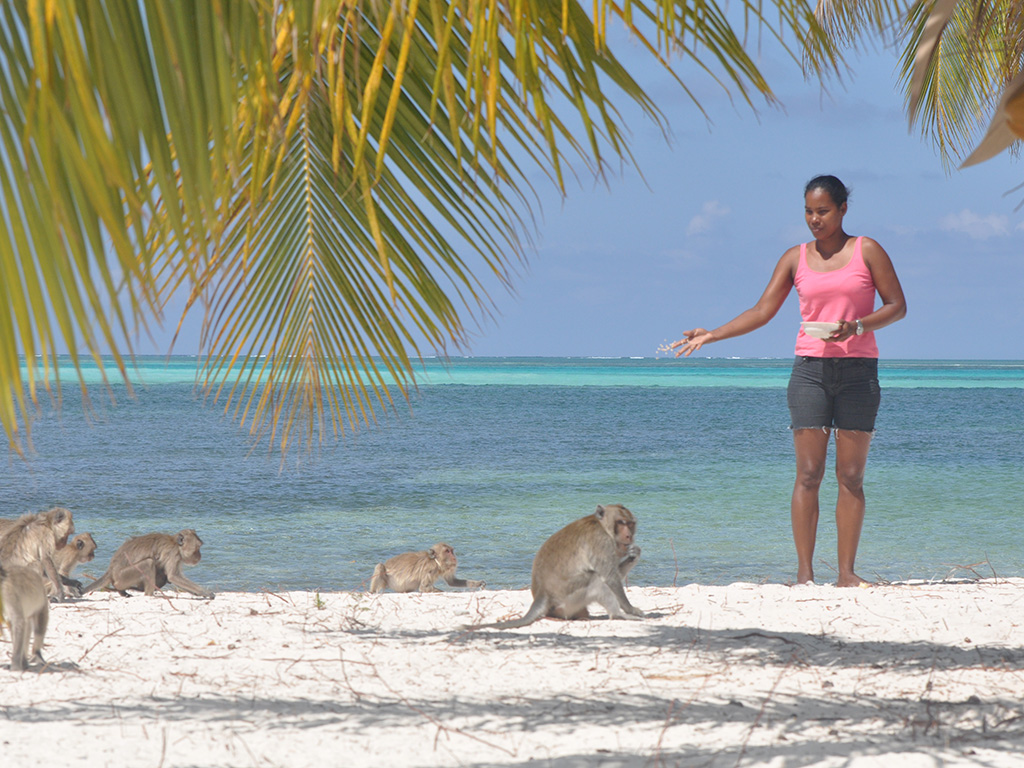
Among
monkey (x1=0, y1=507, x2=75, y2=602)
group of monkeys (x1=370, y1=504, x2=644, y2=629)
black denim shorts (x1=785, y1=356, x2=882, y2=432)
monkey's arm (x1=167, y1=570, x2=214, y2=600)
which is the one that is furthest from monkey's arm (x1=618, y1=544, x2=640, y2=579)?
monkey (x1=0, y1=507, x2=75, y2=602)

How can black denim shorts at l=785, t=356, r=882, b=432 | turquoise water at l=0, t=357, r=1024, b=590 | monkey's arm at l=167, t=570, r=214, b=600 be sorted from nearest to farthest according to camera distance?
black denim shorts at l=785, t=356, r=882, b=432 < monkey's arm at l=167, t=570, r=214, b=600 < turquoise water at l=0, t=357, r=1024, b=590

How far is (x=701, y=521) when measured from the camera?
12.0 m

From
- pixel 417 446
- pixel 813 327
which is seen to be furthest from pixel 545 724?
pixel 417 446

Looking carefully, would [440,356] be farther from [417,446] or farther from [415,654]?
[417,446]

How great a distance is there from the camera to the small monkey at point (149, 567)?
213 inches

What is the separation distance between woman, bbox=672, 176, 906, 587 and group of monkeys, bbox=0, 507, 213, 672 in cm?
323

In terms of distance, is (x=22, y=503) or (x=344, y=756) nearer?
(x=344, y=756)

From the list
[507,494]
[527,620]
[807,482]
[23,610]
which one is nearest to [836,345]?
[807,482]

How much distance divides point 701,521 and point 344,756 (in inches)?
386

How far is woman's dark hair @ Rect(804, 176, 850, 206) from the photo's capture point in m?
4.79

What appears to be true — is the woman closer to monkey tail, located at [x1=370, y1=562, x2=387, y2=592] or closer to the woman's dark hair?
the woman's dark hair

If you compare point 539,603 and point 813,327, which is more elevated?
point 813,327

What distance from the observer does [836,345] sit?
15.4ft

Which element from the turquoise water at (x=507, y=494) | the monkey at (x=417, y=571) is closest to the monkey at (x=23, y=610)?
the turquoise water at (x=507, y=494)
